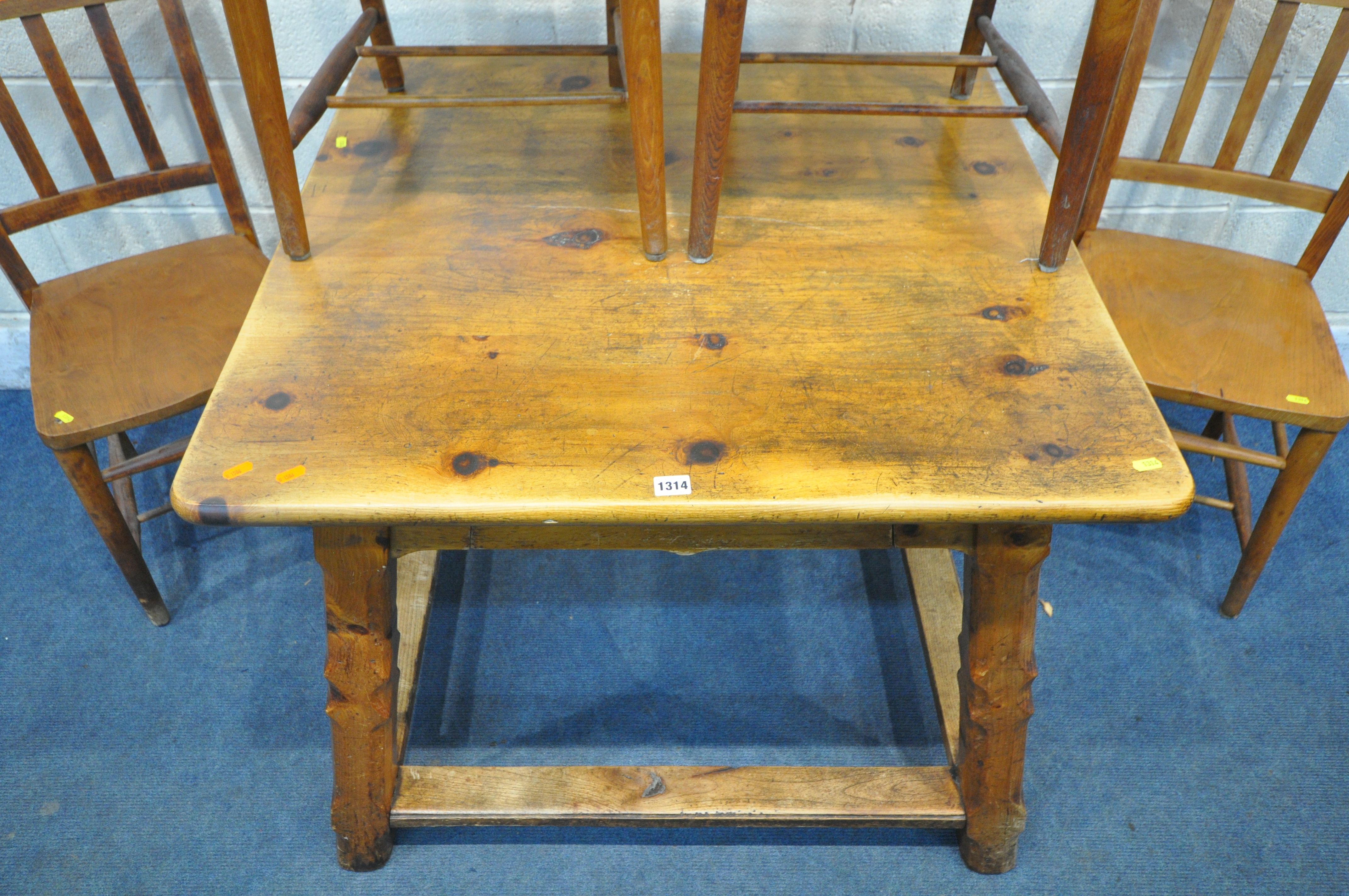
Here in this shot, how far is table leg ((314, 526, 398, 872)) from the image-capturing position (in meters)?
0.95

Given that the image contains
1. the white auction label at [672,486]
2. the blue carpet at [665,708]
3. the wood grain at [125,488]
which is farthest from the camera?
the wood grain at [125,488]

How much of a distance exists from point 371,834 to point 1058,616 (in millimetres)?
1040

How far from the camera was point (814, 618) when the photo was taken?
148 centimetres

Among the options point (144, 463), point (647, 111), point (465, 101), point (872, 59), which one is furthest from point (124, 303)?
point (872, 59)

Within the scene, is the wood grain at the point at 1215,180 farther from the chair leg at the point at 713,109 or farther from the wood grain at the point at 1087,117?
the chair leg at the point at 713,109

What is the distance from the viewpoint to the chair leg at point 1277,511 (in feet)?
4.09

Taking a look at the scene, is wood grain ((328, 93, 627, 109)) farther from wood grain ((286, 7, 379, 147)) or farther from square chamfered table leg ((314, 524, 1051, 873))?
square chamfered table leg ((314, 524, 1051, 873))

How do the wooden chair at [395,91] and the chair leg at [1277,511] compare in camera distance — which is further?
the chair leg at [1277,511]

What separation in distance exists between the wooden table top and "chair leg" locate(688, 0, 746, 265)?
0.05 metres

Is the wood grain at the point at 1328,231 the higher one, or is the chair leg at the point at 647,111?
the chair leg at the point at 647,111

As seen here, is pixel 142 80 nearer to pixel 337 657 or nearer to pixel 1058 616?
pixel 337 657

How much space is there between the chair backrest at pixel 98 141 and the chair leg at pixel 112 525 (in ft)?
0.98

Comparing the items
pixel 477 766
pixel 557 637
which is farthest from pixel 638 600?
pixel 477 766

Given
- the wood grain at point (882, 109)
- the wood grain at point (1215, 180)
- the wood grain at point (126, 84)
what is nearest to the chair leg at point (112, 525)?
the wood grain at point (126, 84)
